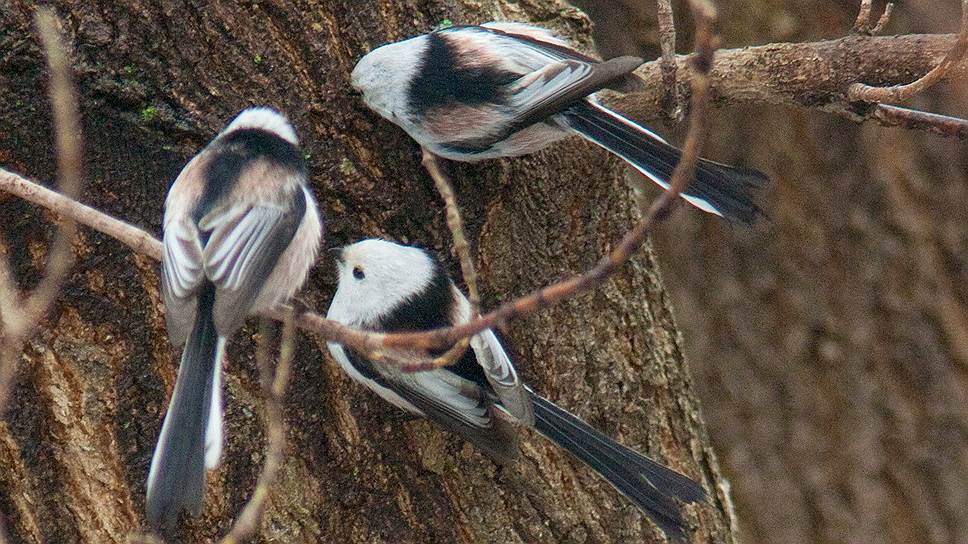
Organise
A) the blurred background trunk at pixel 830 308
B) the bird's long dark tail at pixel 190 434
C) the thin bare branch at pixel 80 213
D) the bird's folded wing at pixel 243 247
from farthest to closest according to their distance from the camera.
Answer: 1. the blurred background trunk at pixel 830 308
2. the bird's folded wing at pixel 243 247
3. the bird's long dark tail at pixel 190 434
4. the thin bare branch at pixel 80 213

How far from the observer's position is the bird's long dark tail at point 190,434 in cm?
211

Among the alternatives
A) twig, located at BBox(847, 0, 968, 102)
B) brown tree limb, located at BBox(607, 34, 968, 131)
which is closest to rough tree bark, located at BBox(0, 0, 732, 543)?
brown tree limb, located at BBox(607, 34, 968, 131)

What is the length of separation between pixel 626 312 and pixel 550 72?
60 cm

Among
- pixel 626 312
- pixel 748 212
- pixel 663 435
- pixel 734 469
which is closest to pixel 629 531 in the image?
pixel 663 435

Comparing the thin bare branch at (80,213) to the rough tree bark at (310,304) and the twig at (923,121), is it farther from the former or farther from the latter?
the twig at (923,121)

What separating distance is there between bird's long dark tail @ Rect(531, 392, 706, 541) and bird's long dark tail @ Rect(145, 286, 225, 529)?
2.30 feet

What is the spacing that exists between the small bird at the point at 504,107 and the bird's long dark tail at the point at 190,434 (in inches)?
23.8

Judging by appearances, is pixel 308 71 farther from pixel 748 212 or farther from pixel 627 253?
pixel 627 253

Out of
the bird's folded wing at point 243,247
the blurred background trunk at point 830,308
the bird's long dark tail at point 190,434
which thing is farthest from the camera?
the blurred background trunk at point 830,308

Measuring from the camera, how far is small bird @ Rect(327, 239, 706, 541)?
2447mm

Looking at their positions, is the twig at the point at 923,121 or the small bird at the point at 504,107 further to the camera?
the small bird at the point at 504,107

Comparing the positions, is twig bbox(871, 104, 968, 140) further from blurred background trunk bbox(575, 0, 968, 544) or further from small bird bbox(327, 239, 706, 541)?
blurred background trunk bbox(575, 0, 968, 544)

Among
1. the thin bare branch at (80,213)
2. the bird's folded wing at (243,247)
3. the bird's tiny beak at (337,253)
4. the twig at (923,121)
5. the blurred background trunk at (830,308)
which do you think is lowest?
the blurred background trunk at (830,308)

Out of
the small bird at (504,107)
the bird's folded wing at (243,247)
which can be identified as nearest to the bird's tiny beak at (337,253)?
the bird's folded wing at (243,247)
